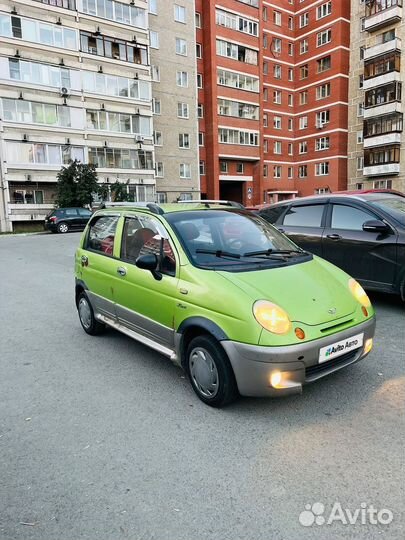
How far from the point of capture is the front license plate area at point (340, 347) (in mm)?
3254

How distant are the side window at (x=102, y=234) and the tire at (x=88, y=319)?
0.70 meters

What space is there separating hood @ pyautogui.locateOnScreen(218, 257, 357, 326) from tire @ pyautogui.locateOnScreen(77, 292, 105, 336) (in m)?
2.56

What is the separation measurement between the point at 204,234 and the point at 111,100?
37704 millimetres

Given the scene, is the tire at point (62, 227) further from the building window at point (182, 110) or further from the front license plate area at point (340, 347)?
the front license plate area at point (340, 347)

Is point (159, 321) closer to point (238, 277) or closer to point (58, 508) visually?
point (238, 277)

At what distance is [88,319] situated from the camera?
5.61 meters

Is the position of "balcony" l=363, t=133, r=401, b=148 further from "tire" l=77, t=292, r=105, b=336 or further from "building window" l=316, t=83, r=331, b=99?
"tire" l=77, t=292, r=105, b=336

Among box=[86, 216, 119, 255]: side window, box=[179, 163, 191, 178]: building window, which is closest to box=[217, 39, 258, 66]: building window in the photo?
box=[179, 163, 191, 178]: building window

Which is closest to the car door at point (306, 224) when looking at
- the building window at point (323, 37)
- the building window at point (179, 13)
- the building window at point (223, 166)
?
the building window at point (223, 166)

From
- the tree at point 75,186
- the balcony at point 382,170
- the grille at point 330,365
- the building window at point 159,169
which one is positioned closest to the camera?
the grille at point 330,365

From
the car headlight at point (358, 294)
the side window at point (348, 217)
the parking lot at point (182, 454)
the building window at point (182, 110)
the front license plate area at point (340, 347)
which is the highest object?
the building window at point (182, 110)

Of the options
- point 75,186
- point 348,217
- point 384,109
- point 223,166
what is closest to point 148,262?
point 348,217

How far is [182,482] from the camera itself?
2.59 metres

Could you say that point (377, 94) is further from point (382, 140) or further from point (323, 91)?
point (323, 91)
